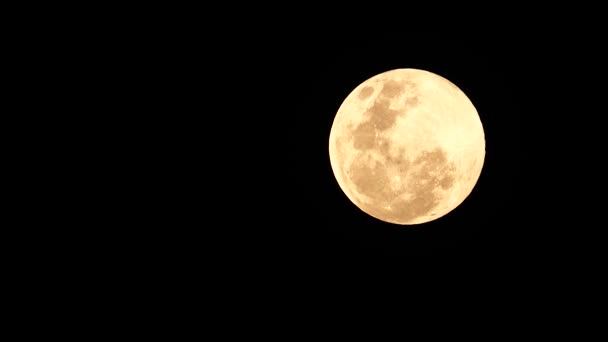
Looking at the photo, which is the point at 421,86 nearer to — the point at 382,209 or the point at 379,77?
the point at 379,77

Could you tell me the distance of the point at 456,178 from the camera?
11.3 ft

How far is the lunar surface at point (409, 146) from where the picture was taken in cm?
326

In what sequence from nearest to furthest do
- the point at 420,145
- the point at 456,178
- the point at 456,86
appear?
the point at 420,145 → the point at 456,178 → the point at 456,86

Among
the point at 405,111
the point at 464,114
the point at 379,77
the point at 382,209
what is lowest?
the point at 382,209

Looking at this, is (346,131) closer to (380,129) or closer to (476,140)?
(380,129)

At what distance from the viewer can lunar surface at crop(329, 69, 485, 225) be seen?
3.26 meters

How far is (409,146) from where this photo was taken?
3240 mm

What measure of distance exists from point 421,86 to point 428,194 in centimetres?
95

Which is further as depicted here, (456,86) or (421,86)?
(456,86)

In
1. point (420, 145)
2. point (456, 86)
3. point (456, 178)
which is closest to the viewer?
point (420, 145)

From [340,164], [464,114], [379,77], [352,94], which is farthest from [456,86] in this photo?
[340,164]

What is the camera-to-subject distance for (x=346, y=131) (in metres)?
3.62

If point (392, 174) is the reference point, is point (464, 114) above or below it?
above

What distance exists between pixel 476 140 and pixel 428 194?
649 millimetres
